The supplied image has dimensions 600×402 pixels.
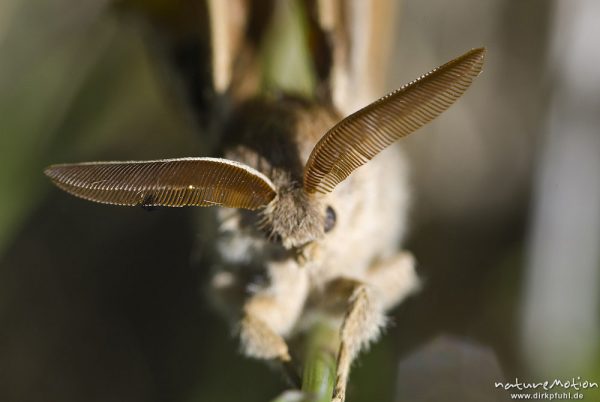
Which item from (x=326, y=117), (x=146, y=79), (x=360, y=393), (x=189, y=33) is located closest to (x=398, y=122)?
(x=326, y=117)

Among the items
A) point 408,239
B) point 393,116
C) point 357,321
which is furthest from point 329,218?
point 408,239

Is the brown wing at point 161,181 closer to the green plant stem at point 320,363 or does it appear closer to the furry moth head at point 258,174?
the furry moth head at point 258,174

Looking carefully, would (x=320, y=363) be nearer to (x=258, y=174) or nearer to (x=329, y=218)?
(x=329, y=218)

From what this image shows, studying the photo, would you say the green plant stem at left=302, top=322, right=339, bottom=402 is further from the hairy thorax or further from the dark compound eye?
the dark compound eye

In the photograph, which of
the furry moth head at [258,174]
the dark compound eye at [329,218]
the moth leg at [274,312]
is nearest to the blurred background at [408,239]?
the moth leg at [274,312]

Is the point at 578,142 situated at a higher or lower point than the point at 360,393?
higher

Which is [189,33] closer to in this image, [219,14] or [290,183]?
[219,14]

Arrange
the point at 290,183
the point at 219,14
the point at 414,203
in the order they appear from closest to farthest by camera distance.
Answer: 1. the point at 290,183
2. the point at 219,14
3. the point at 414,203
